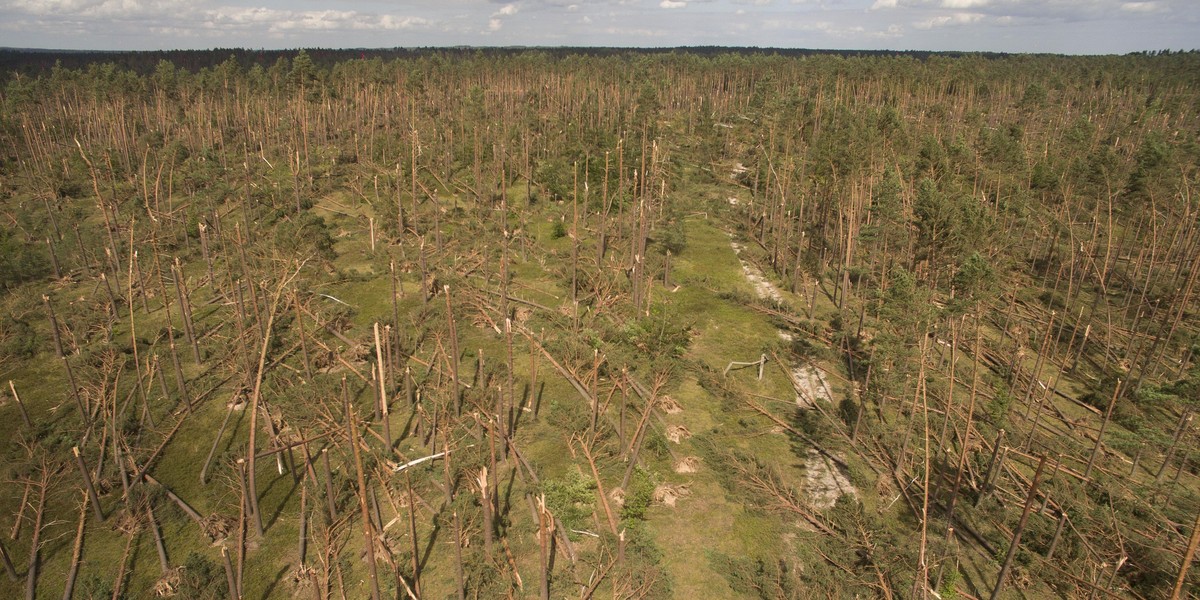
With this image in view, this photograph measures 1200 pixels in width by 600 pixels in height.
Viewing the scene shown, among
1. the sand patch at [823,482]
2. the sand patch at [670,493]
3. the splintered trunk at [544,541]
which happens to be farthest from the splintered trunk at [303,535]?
the sand patch at [823,482]

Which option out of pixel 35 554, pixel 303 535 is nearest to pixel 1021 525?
pixel 303 535

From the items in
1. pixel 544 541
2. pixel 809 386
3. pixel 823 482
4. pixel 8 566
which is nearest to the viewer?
pixel 544 541

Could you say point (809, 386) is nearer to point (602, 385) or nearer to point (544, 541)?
point (602, 385)

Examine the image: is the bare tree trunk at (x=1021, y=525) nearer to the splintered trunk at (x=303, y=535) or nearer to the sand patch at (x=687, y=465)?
the sand patch at (x=687, y=465)

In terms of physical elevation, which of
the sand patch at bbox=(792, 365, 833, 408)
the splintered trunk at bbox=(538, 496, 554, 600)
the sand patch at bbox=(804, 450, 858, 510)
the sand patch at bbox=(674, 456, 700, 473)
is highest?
the splintered trunk at bbox=(538, 496, 554, 600)

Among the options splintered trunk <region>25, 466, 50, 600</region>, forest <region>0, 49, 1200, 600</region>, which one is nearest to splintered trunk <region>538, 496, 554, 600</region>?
forest <region>0, 49, 1200, 600</region>

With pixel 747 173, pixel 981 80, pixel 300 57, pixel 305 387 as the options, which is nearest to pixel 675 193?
Answer: pixel 747 173

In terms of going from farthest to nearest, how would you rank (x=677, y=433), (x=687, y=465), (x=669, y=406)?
(x=669, y=406) < (x=677, y=433) < (x=687, y=465)

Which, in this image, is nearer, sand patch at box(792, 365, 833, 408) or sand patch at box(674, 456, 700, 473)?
sand patch at box(674, 456, 700, 473)

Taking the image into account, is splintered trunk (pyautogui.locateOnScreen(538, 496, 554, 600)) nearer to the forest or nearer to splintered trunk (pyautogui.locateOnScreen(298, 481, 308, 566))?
the forest
